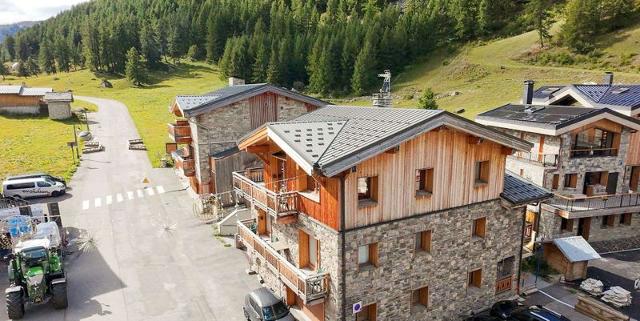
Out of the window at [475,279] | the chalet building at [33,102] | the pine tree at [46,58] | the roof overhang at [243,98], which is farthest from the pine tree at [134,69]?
the window at [475,279]

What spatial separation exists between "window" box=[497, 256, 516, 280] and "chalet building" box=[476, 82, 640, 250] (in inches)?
262

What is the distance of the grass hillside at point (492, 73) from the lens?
244 ft

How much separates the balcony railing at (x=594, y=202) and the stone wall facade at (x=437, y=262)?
31.2 ft

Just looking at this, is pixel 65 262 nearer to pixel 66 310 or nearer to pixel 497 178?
pixel 66 310

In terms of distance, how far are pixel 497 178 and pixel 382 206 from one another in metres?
6.98

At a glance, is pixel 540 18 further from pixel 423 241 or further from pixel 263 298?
pixel 263 298

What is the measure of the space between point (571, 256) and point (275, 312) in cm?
1822

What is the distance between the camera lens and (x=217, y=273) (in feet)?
84.9

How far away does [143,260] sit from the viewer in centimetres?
2756

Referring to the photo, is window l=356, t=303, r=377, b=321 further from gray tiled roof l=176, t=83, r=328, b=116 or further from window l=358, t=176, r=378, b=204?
gray tiled roof l=176, t=83, r=328, b=116

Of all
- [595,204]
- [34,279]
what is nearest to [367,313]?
[34,279]

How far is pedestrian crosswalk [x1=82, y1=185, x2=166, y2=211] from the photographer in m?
38.4

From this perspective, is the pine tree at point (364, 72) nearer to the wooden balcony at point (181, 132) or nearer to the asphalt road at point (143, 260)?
the asphalt road at point (143, 260)

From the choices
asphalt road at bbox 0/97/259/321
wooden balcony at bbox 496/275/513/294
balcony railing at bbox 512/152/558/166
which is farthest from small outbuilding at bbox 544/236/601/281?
asphalt road at bbox 0/97/259/321
